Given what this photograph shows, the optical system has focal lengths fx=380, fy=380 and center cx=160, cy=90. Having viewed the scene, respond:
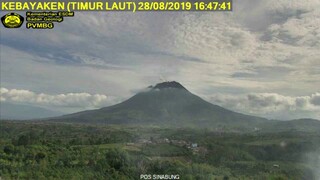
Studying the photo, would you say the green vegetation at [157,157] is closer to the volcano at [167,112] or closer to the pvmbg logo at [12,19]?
the pvmbg logo at [12,19]

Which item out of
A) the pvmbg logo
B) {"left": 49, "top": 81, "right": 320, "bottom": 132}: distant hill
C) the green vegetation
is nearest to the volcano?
{"left": 49, "top": 81, "right": 320, "bottom": 132}: distant hill

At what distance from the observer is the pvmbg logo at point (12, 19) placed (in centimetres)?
1939

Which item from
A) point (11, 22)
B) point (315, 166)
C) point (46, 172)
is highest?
point (11, 22)

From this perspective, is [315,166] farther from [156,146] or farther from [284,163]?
[156,146]

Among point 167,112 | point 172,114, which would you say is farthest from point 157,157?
point 167,112

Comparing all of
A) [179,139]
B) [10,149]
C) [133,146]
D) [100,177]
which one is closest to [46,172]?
[100,177]

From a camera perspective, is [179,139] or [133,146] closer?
[133,146]

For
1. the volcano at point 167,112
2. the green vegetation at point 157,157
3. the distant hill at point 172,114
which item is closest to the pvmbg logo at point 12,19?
the green vegetation at point 157,157

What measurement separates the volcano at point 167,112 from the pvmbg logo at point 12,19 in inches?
2778

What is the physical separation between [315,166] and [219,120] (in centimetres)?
5558

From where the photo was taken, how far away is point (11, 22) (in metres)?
19.9

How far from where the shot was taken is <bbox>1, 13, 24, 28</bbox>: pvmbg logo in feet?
63.6

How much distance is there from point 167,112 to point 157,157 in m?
61.6

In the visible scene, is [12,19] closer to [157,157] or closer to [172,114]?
[157,157]
